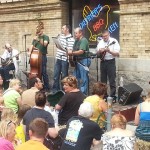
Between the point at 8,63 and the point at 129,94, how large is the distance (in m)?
5.97

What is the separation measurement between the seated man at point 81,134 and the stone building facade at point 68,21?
585 cm

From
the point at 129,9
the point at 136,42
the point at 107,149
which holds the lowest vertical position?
the point at 107,149

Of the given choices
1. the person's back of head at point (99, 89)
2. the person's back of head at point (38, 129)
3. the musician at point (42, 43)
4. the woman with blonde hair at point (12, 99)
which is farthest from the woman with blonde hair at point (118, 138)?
the musician at point (42, 43)

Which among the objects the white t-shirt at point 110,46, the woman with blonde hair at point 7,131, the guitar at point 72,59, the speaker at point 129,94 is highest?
the white t-shirt at point 110,46

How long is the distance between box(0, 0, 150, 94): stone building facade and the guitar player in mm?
769

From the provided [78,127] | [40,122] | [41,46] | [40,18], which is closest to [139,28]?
[41,46]

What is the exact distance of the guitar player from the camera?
15609 millimetres

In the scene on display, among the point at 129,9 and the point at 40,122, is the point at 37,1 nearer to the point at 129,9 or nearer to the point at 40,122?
the point at 129,9

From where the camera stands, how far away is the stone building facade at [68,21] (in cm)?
1250

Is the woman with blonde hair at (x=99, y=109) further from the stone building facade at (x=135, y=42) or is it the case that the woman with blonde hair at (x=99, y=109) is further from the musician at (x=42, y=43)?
the musician at (x=42, y=43)

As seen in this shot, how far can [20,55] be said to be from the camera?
1667 centimetres

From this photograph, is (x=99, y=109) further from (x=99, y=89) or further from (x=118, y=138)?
(x=118, y=138)

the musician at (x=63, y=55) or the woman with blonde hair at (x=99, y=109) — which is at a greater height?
the musician at (x=63, y=55)

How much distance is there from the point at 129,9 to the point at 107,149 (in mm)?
7076
